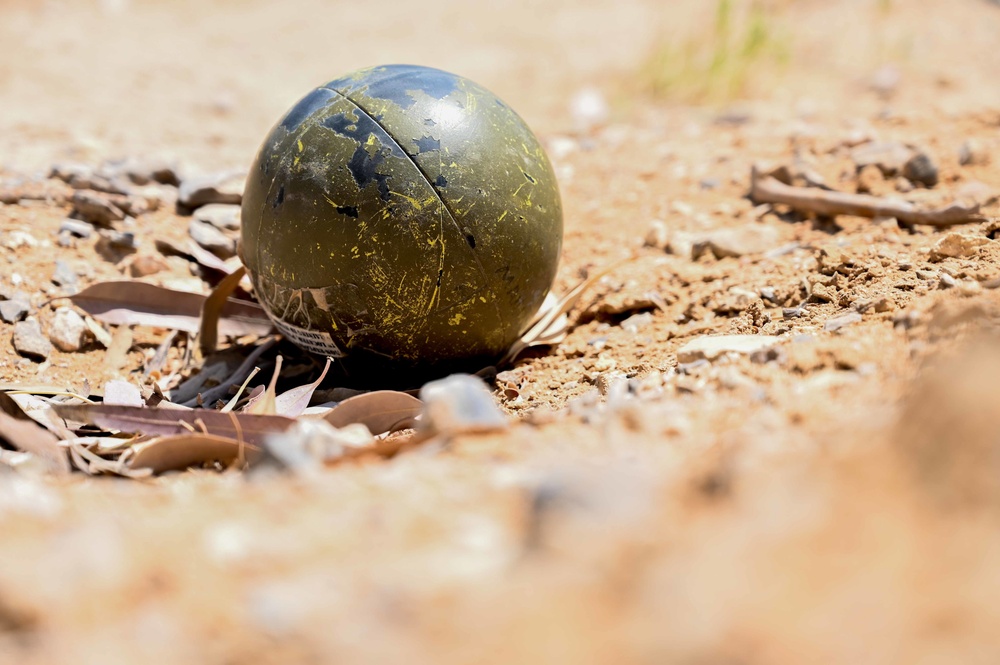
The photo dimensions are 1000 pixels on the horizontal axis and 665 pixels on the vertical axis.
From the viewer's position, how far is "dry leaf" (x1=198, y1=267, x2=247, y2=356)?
389 cm

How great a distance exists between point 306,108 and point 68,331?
1.57 metres

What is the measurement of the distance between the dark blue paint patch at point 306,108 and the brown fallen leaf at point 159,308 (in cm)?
108

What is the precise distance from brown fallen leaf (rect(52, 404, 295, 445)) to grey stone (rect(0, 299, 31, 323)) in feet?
3.91

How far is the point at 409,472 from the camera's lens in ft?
6.53

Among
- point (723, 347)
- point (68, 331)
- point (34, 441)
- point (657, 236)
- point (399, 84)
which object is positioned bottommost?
point (68, 331)

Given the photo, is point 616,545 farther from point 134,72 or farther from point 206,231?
point 134,72

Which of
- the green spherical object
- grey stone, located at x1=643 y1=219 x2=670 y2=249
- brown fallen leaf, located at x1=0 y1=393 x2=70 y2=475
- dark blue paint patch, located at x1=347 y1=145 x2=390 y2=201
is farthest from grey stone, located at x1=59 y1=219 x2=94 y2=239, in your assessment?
grey stone, located at x1=643 y1=219 x2=670 y2=249

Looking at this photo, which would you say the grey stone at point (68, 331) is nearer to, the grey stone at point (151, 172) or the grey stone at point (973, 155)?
the grey stone at point (151, 172)

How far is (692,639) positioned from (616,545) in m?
0.24

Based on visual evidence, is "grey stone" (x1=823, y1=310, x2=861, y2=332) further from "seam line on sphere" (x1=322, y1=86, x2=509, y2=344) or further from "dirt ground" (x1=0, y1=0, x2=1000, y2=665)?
"seam line on sphere" (x1=322, y1=86, x2=509, y2=344)

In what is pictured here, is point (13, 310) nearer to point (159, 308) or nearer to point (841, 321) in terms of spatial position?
point (159, 308)

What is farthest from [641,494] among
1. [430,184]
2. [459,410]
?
[430,184]

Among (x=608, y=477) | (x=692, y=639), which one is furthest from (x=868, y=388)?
(x=692, y=639)

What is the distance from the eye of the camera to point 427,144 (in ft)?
9.91
